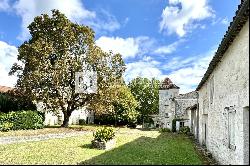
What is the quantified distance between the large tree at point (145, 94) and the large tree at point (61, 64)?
36940 mm

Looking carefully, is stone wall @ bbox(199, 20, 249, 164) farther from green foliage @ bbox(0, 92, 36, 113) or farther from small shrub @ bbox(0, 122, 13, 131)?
green foliage @ bbox(0, 92, 36, 113)

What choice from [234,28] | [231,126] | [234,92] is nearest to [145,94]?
[231,126]

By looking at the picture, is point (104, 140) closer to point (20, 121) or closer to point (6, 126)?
point (6, 126)

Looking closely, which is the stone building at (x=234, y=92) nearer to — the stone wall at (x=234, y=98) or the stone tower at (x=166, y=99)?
the stone wall at (x=234, y=98)

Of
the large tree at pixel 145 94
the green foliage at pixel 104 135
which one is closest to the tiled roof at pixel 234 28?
the green foliage at pixel 104 135

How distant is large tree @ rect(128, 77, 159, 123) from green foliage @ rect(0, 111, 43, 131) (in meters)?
42.3

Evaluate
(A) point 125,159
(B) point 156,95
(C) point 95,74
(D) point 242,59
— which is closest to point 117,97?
(C) point 95,74

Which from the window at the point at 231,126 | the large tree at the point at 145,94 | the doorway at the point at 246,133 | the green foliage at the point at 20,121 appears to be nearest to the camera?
the doorway at the point at 246,133

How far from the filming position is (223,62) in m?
13.9

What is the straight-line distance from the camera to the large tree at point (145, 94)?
77.6 metres

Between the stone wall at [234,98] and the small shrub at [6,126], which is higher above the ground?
the stone wall at [234,98]

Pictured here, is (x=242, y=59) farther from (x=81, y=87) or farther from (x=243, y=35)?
(x=81, y=87)

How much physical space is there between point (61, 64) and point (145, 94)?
43803 mm

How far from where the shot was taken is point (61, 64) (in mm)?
37344
